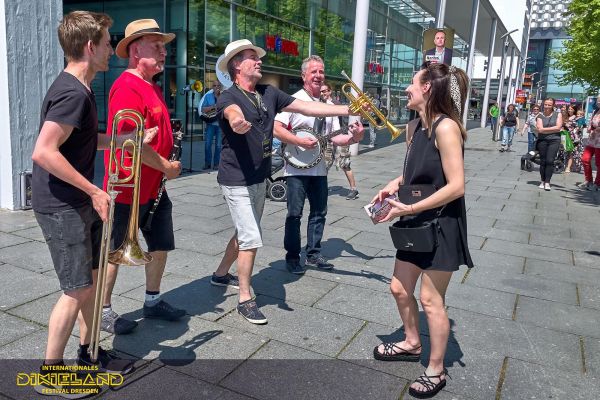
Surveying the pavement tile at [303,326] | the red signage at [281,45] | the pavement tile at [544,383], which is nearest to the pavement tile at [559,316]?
the pavement tile at [544,383]

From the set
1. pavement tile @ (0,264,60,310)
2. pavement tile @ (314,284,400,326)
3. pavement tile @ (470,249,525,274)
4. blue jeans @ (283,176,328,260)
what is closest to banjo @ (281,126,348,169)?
blue jeans @ (283,176,328,260)

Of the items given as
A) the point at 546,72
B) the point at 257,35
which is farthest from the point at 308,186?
the point at 546,72

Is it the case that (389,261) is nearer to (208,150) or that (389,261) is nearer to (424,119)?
(424,119)

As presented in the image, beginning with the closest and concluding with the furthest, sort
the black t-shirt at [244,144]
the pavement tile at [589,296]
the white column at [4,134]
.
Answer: the black t-shirt at [244,144]
the pavement tile at [589,296]
the white column at [4,134]

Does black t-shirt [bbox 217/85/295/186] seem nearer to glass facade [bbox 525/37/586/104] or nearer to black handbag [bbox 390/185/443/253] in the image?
black handbag [bbox 390/185/443/253]

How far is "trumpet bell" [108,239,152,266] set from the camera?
8.21 ft

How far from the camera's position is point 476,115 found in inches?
2180

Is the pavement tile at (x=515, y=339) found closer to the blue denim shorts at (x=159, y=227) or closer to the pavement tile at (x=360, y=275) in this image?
the pavement tile at (x=360, y=275)

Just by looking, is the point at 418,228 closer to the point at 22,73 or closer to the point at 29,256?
the point at 29,256

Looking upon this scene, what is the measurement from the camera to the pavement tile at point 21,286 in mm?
3707

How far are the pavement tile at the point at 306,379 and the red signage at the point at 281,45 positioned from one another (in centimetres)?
1655

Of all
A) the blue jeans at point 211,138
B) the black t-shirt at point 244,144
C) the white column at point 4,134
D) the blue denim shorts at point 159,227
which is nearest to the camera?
the blue denim shorts at point 159,227

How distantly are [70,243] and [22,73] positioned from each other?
181 inches

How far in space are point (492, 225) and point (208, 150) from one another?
19.7 ft
